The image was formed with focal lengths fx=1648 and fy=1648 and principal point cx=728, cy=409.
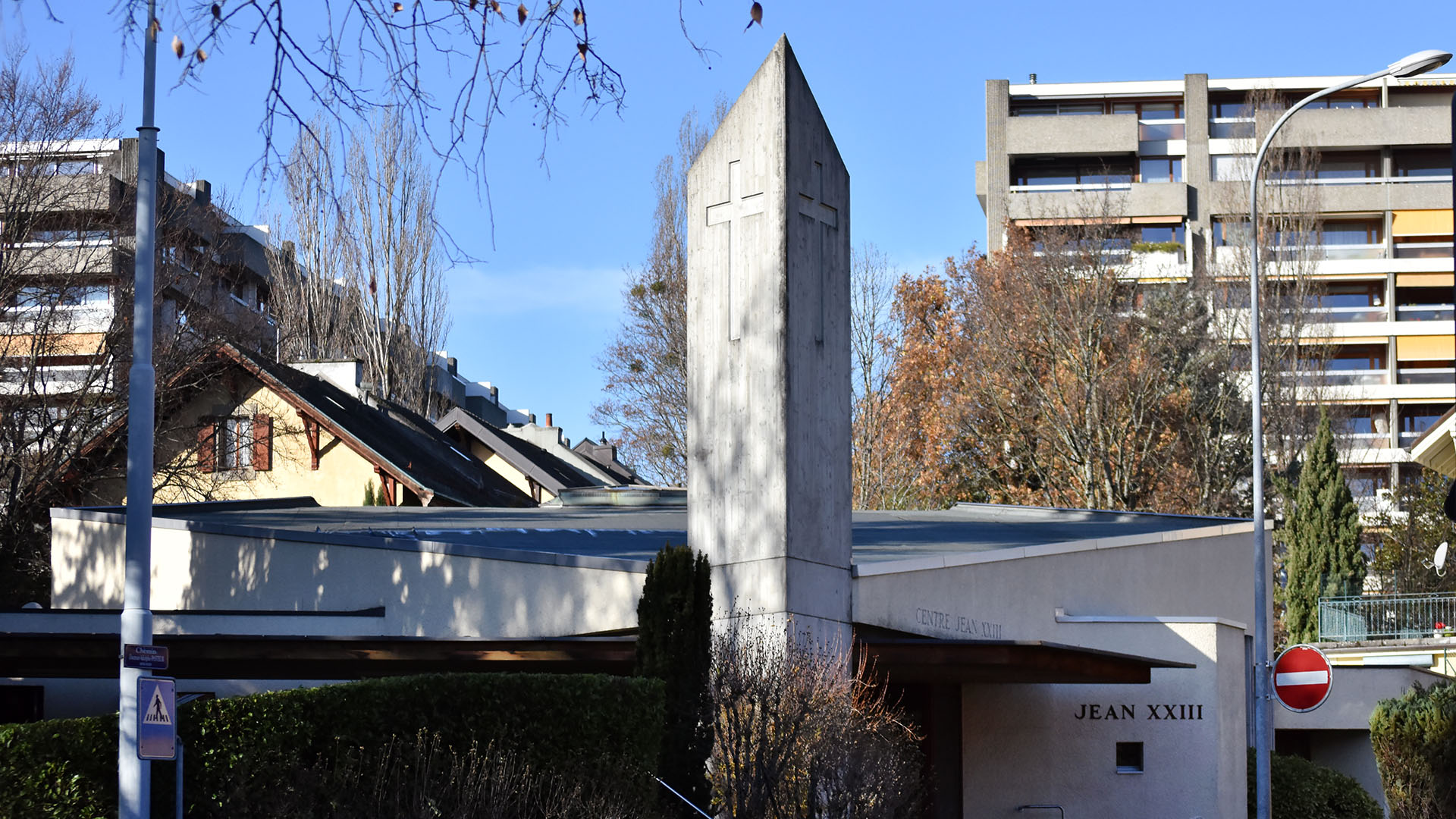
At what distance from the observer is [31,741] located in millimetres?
11320

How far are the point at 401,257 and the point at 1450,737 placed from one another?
1804 inches

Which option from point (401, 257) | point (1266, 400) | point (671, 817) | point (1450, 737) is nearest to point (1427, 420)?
point (1266, 400)

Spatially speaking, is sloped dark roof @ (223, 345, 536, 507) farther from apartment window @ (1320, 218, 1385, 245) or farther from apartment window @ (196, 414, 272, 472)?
apartment window @ (1320, 218, 1385, 245)

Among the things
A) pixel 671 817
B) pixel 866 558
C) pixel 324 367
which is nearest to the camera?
pixel 671 817

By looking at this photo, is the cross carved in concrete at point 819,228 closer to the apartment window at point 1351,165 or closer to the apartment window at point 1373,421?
the apartment window at point 1373,421

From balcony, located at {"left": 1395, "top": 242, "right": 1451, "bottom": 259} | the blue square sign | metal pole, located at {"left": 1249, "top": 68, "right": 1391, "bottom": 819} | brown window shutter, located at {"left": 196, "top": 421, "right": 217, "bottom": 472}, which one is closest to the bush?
metal pole, located at {"left": 1249, "top": 68, "right": 1391, "bottom": 819}

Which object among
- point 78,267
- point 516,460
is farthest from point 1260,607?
point 516,460

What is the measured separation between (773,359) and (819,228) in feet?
5.29

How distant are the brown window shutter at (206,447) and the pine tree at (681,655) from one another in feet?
67.8

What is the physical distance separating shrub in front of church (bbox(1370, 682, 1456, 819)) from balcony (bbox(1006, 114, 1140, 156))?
54281mm

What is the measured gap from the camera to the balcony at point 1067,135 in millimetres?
71188

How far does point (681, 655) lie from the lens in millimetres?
14836

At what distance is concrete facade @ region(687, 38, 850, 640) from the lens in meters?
16.8

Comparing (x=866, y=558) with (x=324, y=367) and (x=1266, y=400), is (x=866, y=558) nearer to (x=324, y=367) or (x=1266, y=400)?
(x=324, y=367)
